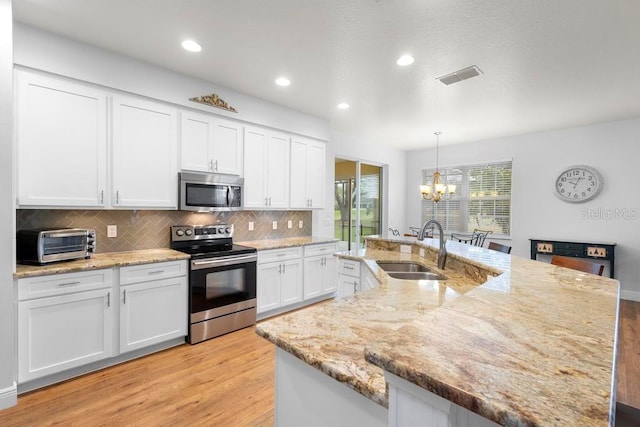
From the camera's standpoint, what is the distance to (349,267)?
2904mm

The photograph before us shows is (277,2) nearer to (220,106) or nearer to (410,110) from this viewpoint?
(220,106)

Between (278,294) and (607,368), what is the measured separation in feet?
11.3

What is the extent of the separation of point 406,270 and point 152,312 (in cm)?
228

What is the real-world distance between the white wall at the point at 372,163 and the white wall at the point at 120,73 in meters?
1.61

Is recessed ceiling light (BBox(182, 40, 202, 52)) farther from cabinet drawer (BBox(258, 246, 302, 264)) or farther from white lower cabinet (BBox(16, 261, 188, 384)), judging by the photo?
cabinet drawer (BBox(258, 246, 302, 264))

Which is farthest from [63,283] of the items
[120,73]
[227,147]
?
[227,147]

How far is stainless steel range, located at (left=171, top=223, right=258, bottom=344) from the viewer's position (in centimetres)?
298

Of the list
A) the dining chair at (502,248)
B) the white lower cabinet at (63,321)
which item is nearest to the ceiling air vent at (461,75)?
the dining chair at (502,248)

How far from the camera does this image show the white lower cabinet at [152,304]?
8.48ft

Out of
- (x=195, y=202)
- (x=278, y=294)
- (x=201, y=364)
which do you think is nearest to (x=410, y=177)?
(x=278, y=294)

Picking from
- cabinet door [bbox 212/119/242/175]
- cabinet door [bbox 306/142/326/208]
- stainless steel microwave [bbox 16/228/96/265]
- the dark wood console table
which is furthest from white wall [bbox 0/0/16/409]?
the dark wood console table

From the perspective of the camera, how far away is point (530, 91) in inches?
136

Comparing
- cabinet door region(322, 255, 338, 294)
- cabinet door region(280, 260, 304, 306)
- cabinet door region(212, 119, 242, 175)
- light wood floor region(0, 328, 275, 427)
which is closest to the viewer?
light wood floor region(0, 328, 275, 427)

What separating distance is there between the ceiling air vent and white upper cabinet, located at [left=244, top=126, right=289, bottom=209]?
2034 mm
